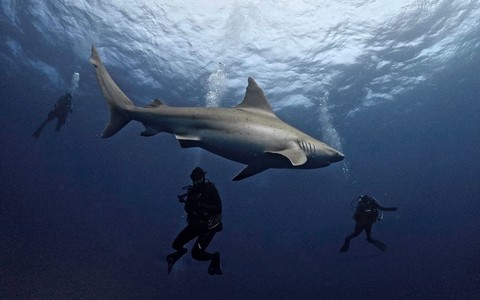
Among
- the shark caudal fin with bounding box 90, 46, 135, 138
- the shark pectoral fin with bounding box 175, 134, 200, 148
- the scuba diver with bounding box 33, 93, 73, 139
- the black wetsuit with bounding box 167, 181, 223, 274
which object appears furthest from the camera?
the scuba diver with bounding box 33, 93, 73, 139

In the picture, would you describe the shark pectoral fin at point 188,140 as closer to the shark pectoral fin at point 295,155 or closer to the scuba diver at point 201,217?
the scuba diver at point 201,217

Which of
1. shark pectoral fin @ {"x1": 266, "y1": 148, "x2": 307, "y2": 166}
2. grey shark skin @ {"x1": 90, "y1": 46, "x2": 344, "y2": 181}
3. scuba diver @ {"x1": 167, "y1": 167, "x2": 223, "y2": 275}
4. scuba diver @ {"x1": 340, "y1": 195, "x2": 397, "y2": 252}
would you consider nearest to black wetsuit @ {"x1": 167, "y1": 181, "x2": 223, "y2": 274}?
scuba diver @ {"x1": 167, "y1": 167, "x2": 223, "y2": 275}

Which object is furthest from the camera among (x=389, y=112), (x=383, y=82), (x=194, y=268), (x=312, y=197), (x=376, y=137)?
(x=312, y=197)

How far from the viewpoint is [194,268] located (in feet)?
128

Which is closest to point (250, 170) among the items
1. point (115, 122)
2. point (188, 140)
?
point (188, 140)

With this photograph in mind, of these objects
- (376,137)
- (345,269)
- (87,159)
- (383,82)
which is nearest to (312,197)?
(345,269)

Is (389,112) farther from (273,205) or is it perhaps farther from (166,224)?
(166,224)

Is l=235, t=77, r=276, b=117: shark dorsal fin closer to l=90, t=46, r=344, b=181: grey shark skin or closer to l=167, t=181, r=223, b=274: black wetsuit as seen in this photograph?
l=90, t=46, r=344, b=181: grey shark skin

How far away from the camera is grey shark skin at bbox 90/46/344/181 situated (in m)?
7.06

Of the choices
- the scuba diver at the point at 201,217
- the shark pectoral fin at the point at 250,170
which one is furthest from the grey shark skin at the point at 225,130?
the scuba diver at the point at 201,217

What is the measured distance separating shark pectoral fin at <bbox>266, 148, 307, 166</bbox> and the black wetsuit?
170cm

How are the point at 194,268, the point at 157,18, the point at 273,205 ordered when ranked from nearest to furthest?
the point at 157,18 < the point at 194,268 < the point at 273,205

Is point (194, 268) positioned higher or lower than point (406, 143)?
lower

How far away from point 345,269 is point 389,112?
77.4 feet
